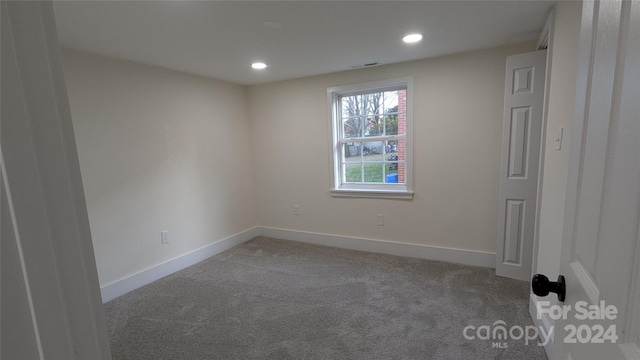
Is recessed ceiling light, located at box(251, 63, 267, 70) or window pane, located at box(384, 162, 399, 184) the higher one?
recessed ceiling light, located at box(251, 63, 267, 70)

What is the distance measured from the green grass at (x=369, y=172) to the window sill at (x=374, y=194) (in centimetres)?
20

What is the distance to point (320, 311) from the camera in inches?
94.3

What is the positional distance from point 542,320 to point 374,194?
193 cm

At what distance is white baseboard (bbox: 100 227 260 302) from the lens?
8.90ft

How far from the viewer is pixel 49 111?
0.38 meters

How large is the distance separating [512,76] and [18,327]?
313cm

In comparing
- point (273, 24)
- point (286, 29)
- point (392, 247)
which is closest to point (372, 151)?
point (392, 247)

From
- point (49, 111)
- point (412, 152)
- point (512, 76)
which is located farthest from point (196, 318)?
point (512, 76)

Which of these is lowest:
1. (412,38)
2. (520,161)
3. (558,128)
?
(520,161)

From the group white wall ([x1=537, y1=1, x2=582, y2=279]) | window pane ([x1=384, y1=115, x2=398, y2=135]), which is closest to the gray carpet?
white wall ([x1=537, y1=1, x2=582, y2=279])

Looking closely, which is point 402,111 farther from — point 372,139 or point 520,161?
point 520,161

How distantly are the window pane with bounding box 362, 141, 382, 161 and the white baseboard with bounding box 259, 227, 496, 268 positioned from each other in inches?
39.3

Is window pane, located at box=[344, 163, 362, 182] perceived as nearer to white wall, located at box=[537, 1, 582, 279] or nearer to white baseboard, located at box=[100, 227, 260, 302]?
white baseboard, located at box=[100, 227, 260, 302]

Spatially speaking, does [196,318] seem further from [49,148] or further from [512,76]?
[512,76]
